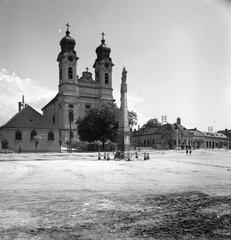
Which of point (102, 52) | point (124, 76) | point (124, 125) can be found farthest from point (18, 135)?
point (102, 52)

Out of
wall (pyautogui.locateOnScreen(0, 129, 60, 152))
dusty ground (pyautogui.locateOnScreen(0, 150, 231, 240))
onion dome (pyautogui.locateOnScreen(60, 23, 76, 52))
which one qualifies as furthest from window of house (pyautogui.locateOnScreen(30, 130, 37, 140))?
dusty ground (pyautogui.locateOnScreen(0, 150, 231, 240))

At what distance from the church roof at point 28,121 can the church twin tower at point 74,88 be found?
15.4 metres

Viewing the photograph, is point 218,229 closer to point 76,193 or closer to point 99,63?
point 76,193

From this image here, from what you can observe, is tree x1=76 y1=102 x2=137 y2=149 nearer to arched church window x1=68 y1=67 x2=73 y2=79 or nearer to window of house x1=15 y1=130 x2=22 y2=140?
window of house x1=15 y1=130 x2=22 y2=140

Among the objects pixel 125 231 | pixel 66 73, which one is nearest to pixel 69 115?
pixel 66 73

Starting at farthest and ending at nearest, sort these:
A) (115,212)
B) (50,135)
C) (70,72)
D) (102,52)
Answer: (102,52) → (70,72) → (50,135) → (115,212)

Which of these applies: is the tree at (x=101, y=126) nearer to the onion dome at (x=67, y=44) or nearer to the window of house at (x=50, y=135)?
the window of house at (x=50, y=135)

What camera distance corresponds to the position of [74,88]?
2562 inches

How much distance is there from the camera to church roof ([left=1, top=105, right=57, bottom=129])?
4334 centimetres

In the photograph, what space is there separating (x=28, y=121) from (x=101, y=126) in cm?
1349

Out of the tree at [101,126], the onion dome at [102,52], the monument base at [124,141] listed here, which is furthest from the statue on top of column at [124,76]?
the onion dome at [102,52]

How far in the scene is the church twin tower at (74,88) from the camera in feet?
207

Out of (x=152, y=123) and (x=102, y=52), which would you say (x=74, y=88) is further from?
(x=152, y=123)

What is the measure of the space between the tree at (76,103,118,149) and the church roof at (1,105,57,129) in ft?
22.6
